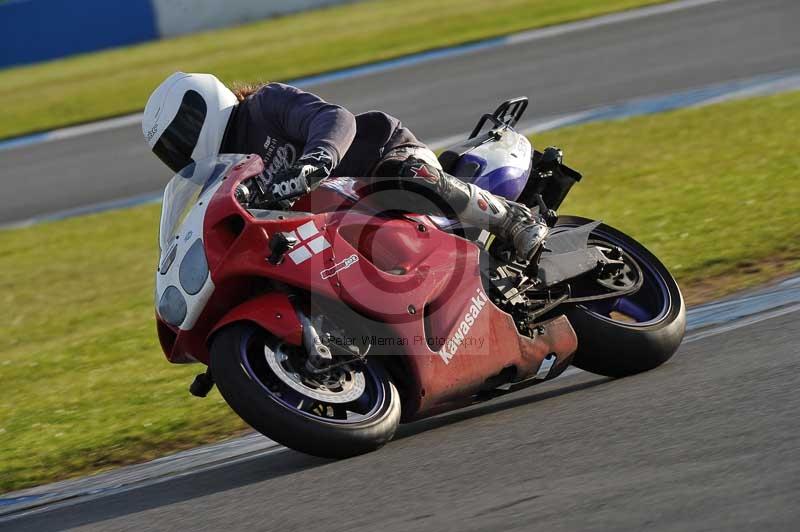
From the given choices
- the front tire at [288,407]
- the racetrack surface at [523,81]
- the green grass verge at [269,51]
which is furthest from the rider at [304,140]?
the green grass verge at [269,51]

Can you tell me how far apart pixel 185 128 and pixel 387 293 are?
3.25ft

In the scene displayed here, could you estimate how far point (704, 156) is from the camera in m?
9.41

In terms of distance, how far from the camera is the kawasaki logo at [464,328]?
14.0ft

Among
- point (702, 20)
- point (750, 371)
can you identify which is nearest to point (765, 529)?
point (750, 371)

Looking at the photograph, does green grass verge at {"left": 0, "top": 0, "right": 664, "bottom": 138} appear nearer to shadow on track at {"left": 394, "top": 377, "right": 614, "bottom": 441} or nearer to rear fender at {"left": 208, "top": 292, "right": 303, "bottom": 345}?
shadow on track at {"left": 394, "top": 377, "right": 614, "bottom": 441}

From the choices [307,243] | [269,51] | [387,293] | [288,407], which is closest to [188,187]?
[307,243]

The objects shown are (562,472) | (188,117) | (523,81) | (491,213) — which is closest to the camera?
(562,472)

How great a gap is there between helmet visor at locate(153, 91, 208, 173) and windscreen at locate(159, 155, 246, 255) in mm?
126

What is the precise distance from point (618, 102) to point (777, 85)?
152cm

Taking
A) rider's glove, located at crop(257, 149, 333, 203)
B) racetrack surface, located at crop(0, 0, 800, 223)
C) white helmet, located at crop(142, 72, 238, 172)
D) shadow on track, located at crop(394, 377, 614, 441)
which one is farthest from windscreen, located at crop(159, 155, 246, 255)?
racetrack surface, located at crop(0, 0, 800, 223)

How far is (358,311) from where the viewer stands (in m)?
4.18

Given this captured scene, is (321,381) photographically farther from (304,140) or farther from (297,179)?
(304,140)

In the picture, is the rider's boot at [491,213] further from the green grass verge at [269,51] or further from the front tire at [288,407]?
the green grass verge at [269,51]

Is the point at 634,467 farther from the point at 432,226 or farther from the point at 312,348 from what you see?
the point at 432,226
